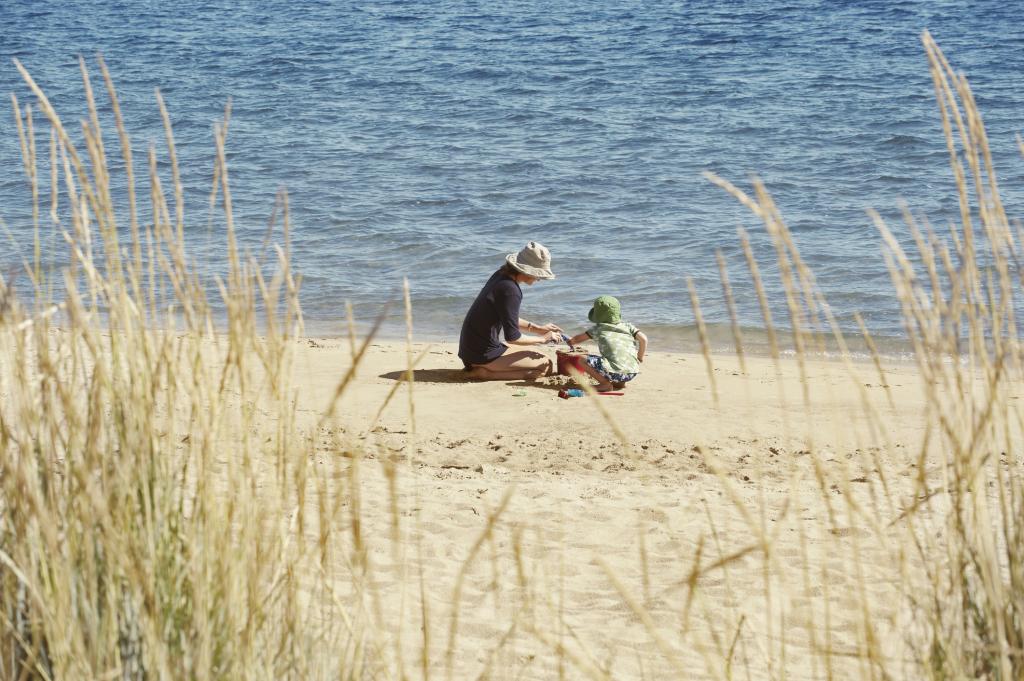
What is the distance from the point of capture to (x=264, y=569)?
8.43 ft

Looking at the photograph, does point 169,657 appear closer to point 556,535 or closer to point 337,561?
point 337,561

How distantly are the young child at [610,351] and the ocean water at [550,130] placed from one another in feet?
7.23

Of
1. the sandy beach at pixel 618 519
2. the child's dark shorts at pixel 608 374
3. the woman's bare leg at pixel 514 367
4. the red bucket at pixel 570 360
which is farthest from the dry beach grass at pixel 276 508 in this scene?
the woman's bare leg at pixel 514 367

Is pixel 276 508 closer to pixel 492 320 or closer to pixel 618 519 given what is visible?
pixel 618 519

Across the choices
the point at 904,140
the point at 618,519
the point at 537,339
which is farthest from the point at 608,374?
the point at 904,140

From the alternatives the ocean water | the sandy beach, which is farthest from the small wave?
the sandy beach

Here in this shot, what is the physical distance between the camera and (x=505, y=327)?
8469 mm

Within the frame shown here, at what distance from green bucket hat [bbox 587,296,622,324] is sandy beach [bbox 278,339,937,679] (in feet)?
1.72

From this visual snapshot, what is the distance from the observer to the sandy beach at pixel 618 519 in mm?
2926

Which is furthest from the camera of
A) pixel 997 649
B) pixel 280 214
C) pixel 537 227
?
Result: pixel 280 214

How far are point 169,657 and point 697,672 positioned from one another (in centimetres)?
197

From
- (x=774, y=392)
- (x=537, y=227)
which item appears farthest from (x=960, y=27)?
(x=774, y=392)

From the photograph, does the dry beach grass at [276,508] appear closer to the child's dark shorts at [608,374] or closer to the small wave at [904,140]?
the child's dark shorts at [608,374]

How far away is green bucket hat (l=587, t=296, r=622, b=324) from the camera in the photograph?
8.38 metres
